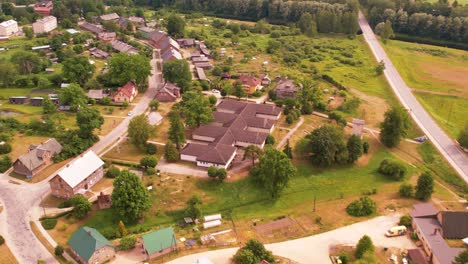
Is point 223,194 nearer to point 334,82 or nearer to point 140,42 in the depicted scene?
point 334,82

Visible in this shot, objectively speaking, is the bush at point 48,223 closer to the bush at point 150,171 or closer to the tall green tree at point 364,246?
the bush at point 150,171

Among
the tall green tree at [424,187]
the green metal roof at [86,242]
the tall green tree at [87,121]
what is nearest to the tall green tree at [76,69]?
the tall green tree at [87,121]

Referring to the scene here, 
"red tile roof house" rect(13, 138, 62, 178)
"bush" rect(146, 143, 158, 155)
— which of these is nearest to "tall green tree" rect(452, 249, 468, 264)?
"bush" rect(146, 143, 158, 155)

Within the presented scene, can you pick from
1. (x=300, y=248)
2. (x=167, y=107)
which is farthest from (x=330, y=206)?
(x=167, y=107)

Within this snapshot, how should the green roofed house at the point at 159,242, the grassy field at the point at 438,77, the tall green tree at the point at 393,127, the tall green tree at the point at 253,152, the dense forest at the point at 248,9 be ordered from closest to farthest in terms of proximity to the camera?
the green roofed house at the point at 159,242
the tall green tree at the point at 253,152
the tall green tree at the point at 393,127
the grassy field at the point at 438,77
the dense forest at the point at 248,9

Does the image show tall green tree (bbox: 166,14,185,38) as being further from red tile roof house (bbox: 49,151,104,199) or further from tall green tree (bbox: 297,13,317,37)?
red tile roof house (bbox: 49,151,104,199)

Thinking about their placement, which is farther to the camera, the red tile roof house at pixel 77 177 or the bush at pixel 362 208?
the red tile roof house at pixel 77 177
